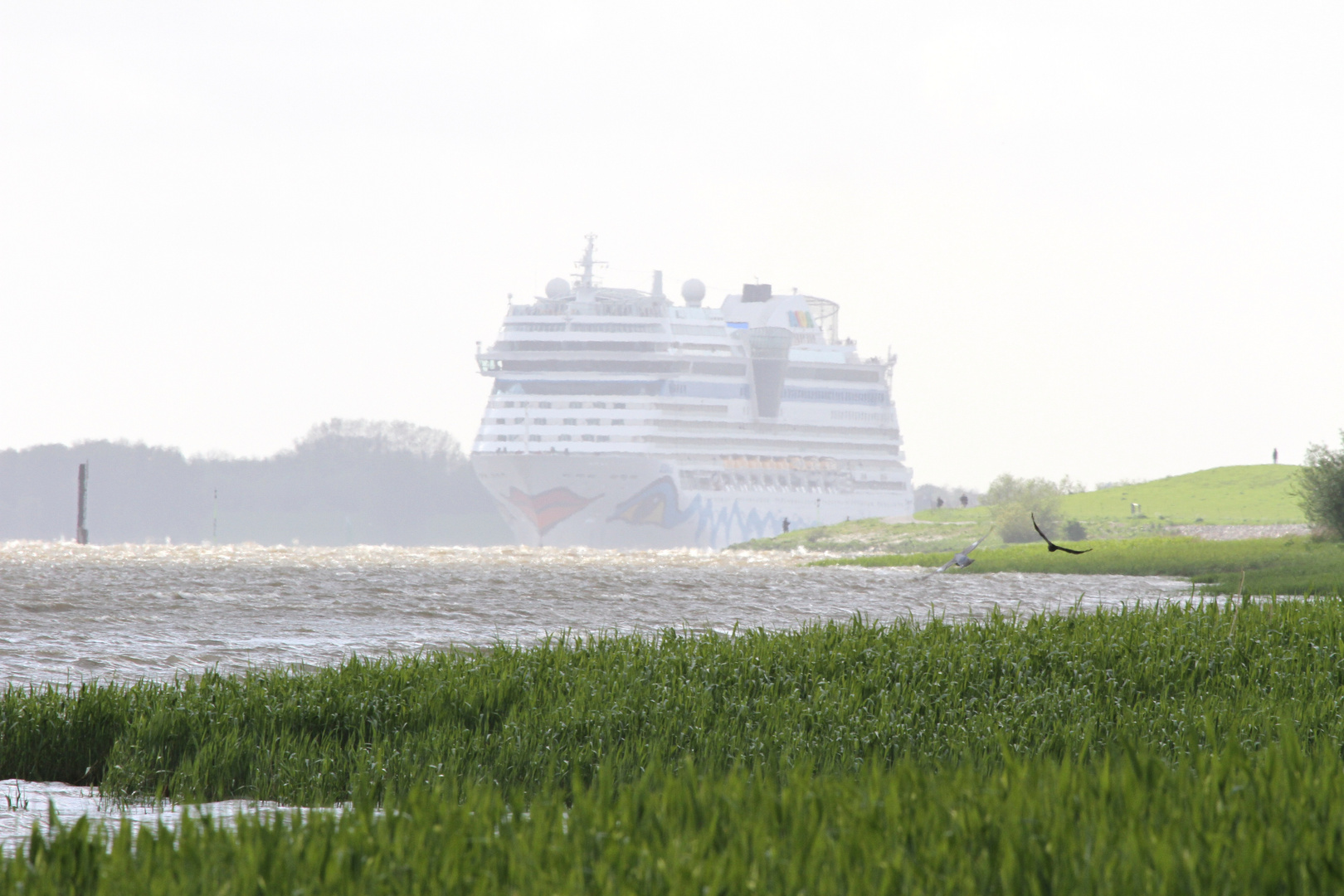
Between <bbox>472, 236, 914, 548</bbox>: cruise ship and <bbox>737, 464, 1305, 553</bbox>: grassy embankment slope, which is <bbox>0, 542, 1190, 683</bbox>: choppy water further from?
<bbox>472, 236, 914, 548</bbox>: cruise ship

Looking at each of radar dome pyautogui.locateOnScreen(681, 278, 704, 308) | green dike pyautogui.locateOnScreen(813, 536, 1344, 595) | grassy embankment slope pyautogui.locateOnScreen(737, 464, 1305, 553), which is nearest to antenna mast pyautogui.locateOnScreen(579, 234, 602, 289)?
radar dome pyautogui.locateOnScreen(681, 278, 704, 308)

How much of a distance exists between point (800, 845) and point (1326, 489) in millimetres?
29996

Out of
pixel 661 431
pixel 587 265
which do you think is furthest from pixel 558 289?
pixel 661 431

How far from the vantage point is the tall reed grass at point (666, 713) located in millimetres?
5559

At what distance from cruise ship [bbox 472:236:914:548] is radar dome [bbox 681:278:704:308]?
135 centimetres

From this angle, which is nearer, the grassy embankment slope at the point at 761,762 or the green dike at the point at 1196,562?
the grassy embankment slope at the point at 761,762

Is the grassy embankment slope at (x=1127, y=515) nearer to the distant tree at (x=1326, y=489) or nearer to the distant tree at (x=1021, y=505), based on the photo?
the distant tree at (x=1021, y=505)

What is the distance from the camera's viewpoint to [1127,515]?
5909cm

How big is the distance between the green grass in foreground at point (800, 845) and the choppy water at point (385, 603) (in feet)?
19.3

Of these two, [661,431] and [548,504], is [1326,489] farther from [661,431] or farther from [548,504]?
[548,504]

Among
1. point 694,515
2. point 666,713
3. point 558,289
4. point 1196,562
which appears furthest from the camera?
point 558,289

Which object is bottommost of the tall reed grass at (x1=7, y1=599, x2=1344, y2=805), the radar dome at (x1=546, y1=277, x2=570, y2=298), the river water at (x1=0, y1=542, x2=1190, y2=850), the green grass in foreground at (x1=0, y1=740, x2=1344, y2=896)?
the river water at (x1=0, y1=542, x2=1190, y2=850)

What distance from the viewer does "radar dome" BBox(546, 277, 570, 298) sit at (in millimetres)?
87188

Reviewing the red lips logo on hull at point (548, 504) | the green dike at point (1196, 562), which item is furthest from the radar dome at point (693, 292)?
the green dike at point (1196, 562)
